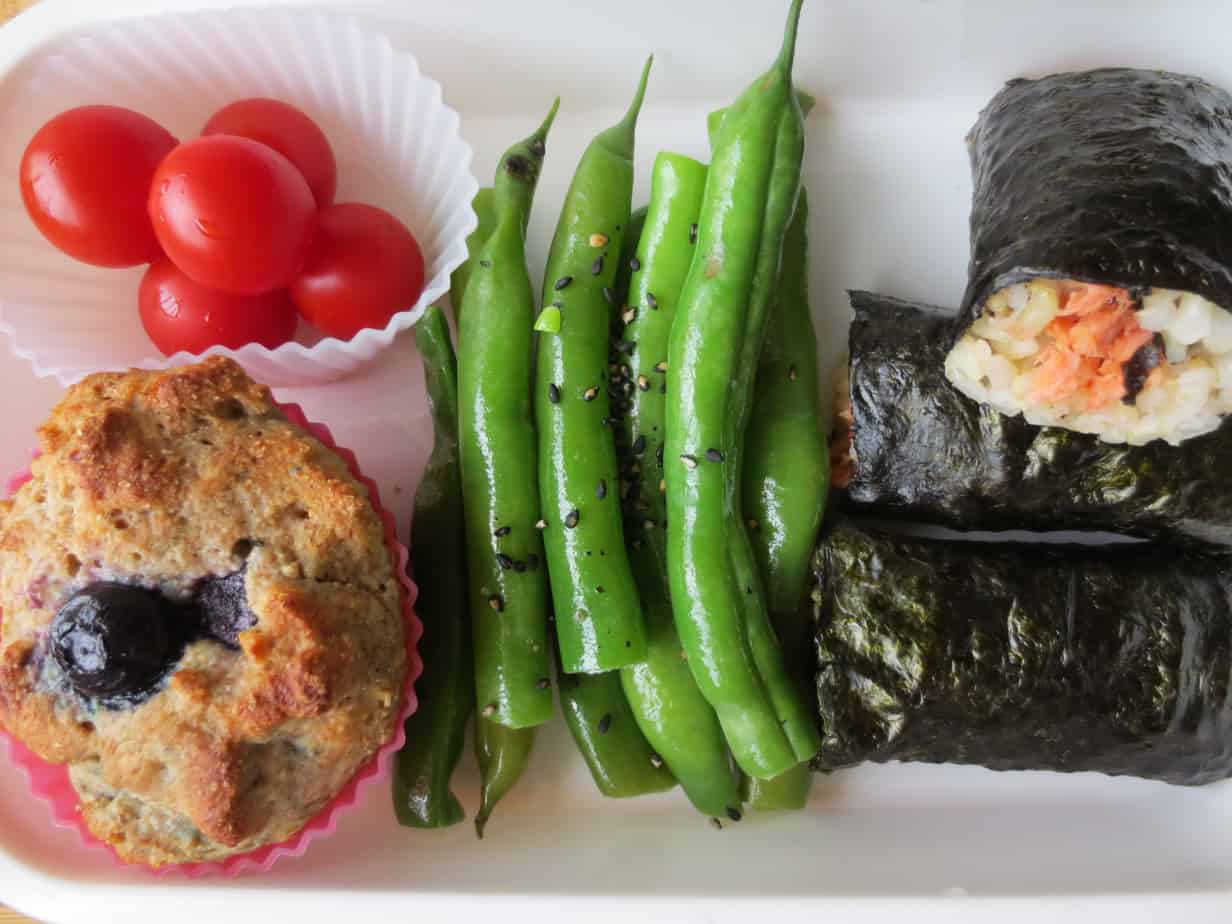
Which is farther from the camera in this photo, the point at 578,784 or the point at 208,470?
the point at 578,784

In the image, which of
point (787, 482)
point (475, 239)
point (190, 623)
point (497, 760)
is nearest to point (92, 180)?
point (475, 239)

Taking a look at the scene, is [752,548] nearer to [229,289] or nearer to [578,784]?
[578,784]

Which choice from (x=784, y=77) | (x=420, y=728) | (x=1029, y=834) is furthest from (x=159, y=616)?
(x=1029, y=834)

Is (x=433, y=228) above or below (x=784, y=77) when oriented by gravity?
below

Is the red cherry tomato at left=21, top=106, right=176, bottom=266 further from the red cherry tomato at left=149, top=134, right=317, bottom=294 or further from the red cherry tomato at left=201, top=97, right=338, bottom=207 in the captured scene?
the red cherry tomato at left=201, top=97, right=338, bottom=207

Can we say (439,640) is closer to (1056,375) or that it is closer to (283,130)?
(283,130)
